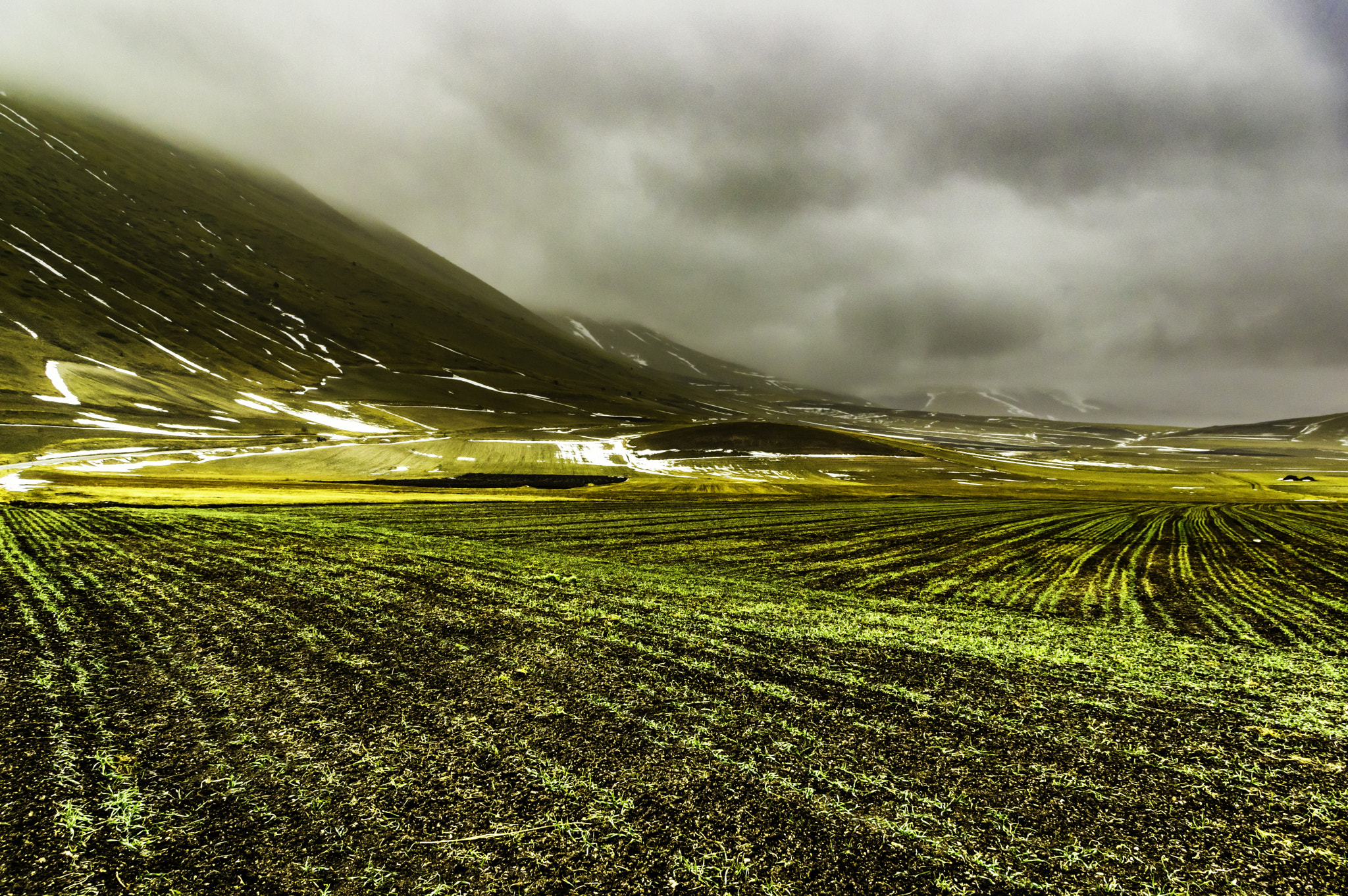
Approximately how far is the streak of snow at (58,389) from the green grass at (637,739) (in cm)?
14959

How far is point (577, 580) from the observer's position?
19.8 meters

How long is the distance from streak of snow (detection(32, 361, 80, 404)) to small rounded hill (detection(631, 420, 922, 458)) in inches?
4910

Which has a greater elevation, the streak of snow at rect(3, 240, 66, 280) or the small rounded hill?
the streak of snow at rect(3, 240, 66, 280)

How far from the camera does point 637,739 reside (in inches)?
329

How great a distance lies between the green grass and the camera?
5.75 meters


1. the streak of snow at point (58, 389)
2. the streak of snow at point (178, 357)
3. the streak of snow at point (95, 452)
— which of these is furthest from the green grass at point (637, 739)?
the streak of snow at point (178, 357)

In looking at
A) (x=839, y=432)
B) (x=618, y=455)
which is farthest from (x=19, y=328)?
(x=839, y=432)

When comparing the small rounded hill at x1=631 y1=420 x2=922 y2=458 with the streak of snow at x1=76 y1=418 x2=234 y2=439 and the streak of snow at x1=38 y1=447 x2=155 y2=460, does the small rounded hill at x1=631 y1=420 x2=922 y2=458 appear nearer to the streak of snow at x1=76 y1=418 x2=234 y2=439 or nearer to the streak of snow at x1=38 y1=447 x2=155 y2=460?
the streak of snow at x1=38 y1=447 x2=155 y2=460

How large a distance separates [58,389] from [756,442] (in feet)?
530

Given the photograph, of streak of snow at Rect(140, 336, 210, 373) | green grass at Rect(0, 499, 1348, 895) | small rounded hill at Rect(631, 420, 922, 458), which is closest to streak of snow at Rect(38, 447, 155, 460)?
small rounded hill at Rect(631, 420, 922, 458)

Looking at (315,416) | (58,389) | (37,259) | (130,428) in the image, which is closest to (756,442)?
(315,416)

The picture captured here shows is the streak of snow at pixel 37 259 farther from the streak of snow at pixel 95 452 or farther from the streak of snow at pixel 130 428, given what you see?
the streak of snow at pixel 95 452

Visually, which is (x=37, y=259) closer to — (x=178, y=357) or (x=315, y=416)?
(x=178, y=357)

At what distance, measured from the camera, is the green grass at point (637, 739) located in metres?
5.75
